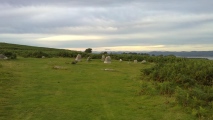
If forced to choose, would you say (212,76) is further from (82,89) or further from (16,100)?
(16,100)

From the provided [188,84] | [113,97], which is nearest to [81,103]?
[113,97]

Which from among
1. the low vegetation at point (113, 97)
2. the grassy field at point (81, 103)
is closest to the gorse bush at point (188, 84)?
the low vegetation at point (113, 97)

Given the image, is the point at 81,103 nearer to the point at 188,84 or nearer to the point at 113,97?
the point at 113,97

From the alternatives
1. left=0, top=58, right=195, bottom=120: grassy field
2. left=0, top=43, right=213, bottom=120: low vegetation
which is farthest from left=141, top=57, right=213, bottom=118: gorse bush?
left=0, top=58, right=195, bottom=120: grassy field

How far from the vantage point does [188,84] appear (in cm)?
1292

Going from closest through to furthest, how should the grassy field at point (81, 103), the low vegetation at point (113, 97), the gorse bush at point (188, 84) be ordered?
the grassy field at point (81, 103) < the low vegetation at point (113, 97) < the gorse bush at point (188, 84)

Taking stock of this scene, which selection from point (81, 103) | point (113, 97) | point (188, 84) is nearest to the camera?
point (81, 103)

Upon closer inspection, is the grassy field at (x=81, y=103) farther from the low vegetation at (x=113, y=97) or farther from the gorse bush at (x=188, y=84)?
the gorse bush at (x=188, y=84)

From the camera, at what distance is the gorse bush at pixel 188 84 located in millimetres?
9547

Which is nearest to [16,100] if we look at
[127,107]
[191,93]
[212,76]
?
[127,107]

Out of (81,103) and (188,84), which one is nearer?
(81,103)

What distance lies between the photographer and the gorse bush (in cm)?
955

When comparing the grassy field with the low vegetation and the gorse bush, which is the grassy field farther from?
the gorse bush

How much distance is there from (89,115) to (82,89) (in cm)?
464
